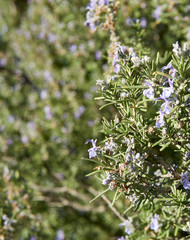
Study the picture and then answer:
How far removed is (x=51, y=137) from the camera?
2.52m

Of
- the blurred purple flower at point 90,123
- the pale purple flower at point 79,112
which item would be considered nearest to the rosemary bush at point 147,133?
the blurred purple flower at point 90,123

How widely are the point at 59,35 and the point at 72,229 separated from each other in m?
1.91

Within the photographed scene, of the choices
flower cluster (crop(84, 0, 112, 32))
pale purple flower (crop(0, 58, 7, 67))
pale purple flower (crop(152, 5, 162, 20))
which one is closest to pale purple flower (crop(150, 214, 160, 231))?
flower cluster (crop(84, 0, 112, 32))

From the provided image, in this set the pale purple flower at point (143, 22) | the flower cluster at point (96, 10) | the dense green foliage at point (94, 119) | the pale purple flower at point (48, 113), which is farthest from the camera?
the pale purple flower at point (48, 113)

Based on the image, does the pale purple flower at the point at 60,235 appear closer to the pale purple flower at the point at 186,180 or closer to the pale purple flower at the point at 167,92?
the pale purple flower at the point at 186,180

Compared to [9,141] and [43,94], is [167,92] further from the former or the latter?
[9,141]

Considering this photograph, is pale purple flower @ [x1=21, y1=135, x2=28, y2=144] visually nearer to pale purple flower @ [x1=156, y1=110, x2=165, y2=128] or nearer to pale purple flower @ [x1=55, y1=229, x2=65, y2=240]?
pale purple flower @ [x1=55, y1=229, x2=65, y2=240]

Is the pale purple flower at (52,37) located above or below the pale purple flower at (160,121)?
above

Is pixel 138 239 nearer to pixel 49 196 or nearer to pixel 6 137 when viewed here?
pixel 49 196

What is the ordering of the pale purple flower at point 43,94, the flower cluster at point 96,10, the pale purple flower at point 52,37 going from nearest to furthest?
the flower cluster at point 96,10, the pale purple flower at point 43,94, the pale purple flower at point 52,37

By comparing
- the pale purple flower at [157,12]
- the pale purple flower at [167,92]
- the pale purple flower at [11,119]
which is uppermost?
the pale purple flower at [11,119]

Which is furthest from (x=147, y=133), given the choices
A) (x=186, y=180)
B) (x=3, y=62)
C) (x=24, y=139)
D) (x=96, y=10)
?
(x=3, y=62)

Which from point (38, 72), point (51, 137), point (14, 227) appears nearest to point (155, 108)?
point (14, 227)

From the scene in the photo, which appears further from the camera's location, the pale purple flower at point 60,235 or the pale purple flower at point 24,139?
the pale purple flower at point 24,139
